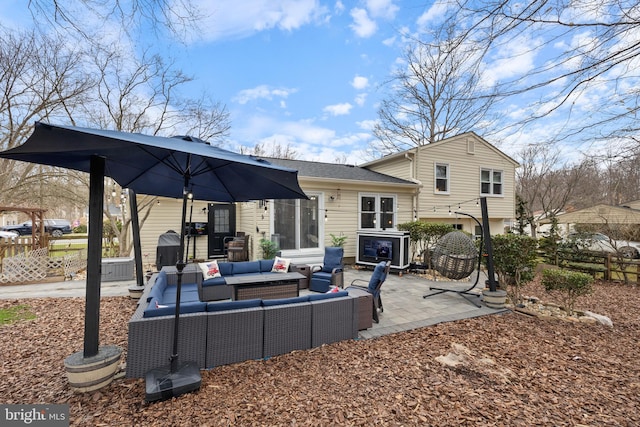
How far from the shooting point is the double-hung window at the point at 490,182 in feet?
43.4

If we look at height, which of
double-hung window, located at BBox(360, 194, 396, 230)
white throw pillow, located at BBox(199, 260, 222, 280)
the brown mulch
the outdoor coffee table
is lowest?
the brown mulch

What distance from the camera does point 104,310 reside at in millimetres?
5000

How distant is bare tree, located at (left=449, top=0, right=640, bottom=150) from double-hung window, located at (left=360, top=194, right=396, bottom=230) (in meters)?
7.48

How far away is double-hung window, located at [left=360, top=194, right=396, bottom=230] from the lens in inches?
413

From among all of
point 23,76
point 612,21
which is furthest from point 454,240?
point 23,76

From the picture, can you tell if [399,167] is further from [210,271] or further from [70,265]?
[70,265]

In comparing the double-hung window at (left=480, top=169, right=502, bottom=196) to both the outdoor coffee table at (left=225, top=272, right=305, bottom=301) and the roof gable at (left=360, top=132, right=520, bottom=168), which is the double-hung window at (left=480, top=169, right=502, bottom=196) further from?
the outdoor coffee table at (left=225, top=272, right=305, bottom=301)

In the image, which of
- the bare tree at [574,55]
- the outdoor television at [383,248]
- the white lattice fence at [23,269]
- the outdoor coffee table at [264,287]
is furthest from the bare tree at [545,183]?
the white lattice fence at [23,269]

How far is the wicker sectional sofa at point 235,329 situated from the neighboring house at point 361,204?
5398 mm

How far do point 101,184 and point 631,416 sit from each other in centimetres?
558

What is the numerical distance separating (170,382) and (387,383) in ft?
7.17

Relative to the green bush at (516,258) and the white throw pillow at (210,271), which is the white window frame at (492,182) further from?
the white throw pillow at (210,271)

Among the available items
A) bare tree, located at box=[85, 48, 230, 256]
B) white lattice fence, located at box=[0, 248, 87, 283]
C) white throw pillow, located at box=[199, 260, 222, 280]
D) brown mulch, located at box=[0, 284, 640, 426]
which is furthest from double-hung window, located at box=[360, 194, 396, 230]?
white lattice fence, located at box=[0, 248, 87, 283]

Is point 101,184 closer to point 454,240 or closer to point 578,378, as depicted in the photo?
point 578,378
